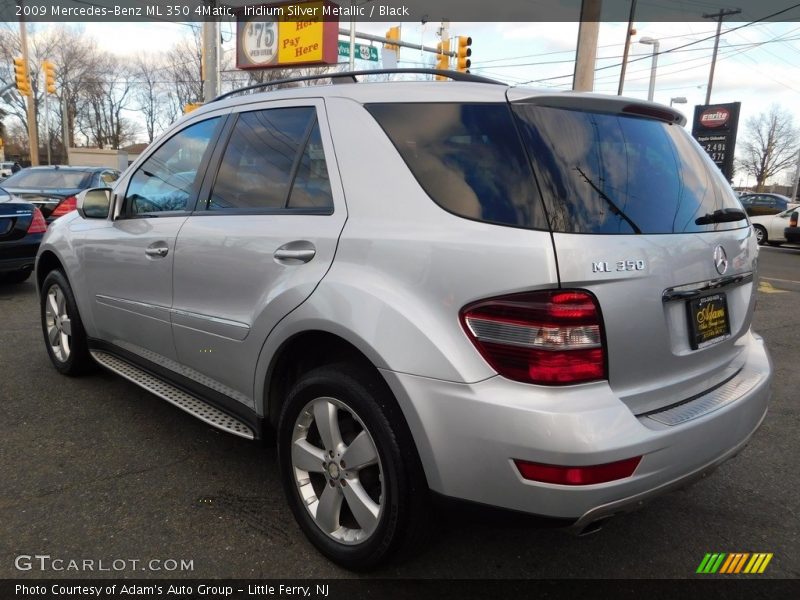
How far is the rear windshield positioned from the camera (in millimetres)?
10094

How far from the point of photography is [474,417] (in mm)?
1717

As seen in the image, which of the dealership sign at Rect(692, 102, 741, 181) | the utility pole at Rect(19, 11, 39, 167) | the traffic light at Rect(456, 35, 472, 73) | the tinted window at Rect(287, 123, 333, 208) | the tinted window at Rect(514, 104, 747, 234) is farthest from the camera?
the utility pole at Rect(19, 11, 39, 167)

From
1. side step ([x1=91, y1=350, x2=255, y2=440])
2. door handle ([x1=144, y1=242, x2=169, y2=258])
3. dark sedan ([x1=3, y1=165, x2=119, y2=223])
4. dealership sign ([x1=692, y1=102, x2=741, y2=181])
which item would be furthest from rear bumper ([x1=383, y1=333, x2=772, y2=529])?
dealership sign ([x1=692, y1=102, x2=741, y2=181])

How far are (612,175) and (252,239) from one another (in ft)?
4.66

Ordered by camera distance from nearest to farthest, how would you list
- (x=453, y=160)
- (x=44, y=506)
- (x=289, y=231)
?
(x=453, y=160), (x=289, y=231), (x=44, y=506)

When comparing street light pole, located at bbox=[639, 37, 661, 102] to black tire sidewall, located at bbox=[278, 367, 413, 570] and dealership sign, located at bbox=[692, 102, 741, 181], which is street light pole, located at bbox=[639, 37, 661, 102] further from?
black tire sidewall, located at bbox=[278, 367, 413, 570]

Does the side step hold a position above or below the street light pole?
below

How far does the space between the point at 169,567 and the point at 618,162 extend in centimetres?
218

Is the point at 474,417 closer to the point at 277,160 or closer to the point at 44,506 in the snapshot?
the point at 277,160

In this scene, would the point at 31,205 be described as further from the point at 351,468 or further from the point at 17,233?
the point at 351,468

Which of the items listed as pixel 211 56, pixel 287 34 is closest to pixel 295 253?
pixel 211 56

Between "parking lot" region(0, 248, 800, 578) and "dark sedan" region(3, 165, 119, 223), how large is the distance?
6915 millimetres

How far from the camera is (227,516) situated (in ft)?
8.30

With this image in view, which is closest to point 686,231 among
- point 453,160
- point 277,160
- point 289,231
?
point 453,160
